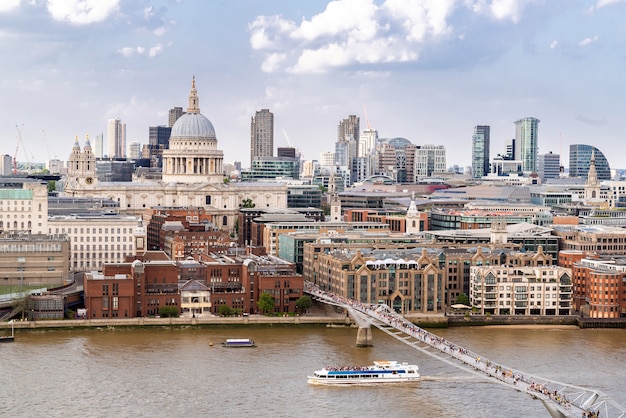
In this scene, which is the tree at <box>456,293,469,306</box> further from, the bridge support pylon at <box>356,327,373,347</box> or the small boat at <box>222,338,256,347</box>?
the small boat at <box>222,338,256,347</box>

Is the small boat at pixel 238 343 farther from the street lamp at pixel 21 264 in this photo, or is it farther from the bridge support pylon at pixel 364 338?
the street lamp at pixel 21 264

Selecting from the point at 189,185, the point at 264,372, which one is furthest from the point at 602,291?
the point at 189,185

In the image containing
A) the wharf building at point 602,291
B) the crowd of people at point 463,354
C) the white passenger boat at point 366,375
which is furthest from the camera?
the wharf building at point 602,291

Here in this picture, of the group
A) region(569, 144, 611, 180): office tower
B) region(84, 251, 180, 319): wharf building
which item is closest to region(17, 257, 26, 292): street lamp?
region(84, 251, 180, 319): wharf building

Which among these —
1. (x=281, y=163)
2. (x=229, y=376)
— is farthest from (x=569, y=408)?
(x=281, y=163)

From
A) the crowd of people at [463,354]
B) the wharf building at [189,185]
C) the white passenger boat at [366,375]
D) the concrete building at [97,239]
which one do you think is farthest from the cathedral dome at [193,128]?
the white passenger boat at [366,375]

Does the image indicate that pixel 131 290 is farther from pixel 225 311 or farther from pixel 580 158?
pixel 580 158
